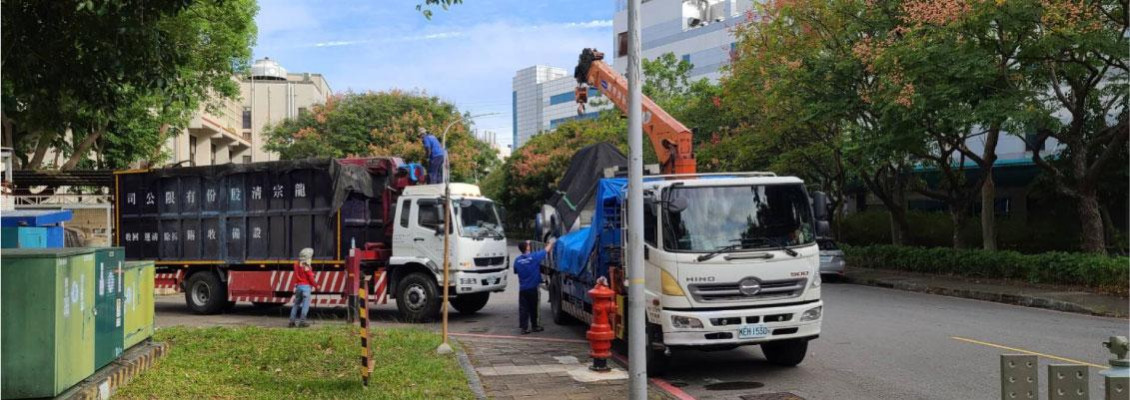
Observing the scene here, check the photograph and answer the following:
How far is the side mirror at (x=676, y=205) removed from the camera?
31.6 ft

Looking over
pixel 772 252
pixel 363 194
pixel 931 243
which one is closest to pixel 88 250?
pixel 772 252

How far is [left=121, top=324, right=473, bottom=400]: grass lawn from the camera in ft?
26.1

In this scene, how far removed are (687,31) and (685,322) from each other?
52.6 meters

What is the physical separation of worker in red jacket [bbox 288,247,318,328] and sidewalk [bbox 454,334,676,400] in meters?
3.19

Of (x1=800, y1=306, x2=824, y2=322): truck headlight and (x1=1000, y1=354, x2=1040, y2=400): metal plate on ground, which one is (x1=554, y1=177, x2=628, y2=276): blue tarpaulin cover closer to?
(x1=800, y1=306, x2=824, y2=322): truck headlight

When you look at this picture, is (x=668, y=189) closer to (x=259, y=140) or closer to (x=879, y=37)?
(x=879, y=37)

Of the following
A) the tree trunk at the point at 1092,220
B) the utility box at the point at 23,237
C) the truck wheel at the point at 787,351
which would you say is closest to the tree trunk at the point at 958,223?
the tree trunk at the point at 1092,220

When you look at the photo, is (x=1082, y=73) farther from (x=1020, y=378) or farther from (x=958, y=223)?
(x=1020, y=378)

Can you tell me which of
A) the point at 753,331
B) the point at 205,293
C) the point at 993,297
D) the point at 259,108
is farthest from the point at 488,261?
the point at 259,108

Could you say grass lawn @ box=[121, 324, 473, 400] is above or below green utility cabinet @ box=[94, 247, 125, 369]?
below

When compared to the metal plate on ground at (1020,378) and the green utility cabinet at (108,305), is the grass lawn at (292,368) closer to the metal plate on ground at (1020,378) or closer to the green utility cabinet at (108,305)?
the green utility cabinet at (108,305)

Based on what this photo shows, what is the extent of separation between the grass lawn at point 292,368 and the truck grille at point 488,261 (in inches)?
131

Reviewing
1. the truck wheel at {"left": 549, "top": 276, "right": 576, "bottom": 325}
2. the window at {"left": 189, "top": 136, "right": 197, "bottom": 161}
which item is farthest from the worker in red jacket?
the window at {"left": 189, "top": 136, "right": 197, "bottom": 161}

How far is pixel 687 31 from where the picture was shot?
5994 centimetres
